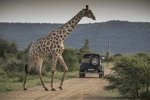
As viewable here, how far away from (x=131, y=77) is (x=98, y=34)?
40.1 metres

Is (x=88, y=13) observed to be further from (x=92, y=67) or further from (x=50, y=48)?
(x=92, y=67)

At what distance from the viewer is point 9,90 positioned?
15.6 m

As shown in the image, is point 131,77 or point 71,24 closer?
point 131,77

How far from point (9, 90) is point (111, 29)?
113ft

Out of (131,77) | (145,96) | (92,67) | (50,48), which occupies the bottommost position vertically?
(145,96)

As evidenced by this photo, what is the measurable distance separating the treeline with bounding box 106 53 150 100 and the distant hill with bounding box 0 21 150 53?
2735 centimetres

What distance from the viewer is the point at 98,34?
5388 centimetres

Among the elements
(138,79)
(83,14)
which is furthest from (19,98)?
(83,14)

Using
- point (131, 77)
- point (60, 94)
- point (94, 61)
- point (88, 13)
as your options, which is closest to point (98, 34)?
point (94, 61)

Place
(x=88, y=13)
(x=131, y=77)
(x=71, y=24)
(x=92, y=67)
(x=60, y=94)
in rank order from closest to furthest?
1. (x=131, y=77)
2. (x=60, y=94)
3. (x=88, y=13)
4. (x=71, y=24)
5. (x=92, y=67)

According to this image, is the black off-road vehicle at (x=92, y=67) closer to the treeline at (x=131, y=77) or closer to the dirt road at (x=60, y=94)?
the dirt road at (x=60, y=94)

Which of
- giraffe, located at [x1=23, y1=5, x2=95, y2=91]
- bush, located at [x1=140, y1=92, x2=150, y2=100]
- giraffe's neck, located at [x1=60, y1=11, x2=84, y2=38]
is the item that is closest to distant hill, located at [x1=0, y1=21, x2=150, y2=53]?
giraffe's neck, located at [x1=60, y1=11, x2=84, y2=38]

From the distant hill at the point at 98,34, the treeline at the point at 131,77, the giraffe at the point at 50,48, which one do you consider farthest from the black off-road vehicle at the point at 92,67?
the distant hill at the point at 98,34

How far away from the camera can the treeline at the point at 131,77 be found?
13671mm
